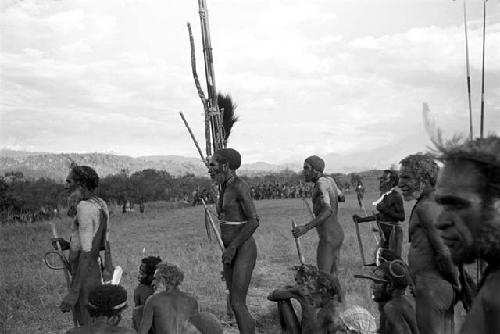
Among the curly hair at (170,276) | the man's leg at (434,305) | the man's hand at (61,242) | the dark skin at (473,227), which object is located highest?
the dark skin at (473,227)

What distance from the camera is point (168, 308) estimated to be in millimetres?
4676

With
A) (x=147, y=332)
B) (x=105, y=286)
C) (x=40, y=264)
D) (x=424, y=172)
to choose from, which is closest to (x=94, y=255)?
(x=147, y=332)

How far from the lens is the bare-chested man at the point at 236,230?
5500 mm

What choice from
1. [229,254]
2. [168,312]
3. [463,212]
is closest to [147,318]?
[168,312]

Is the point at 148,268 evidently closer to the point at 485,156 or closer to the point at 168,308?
the point at 168,308

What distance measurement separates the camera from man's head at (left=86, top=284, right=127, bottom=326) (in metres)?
3.65

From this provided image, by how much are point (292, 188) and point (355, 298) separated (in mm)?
44003

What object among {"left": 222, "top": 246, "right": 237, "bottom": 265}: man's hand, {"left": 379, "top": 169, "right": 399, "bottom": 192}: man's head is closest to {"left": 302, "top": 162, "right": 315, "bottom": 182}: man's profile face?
{"left": 379, "top": 169, "right": 399, "bottom": 192}: man's head

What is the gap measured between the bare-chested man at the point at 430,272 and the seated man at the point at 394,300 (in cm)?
7

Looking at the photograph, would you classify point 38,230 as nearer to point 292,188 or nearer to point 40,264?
point 40,264

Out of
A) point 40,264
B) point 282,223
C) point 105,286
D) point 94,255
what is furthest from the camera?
point 282,223

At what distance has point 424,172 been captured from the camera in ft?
15.0

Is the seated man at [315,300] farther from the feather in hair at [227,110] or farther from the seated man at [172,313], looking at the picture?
the feather in hair at [227,110]

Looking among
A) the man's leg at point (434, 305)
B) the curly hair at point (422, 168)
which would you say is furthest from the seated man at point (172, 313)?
the curly hair at point (422, 168)
